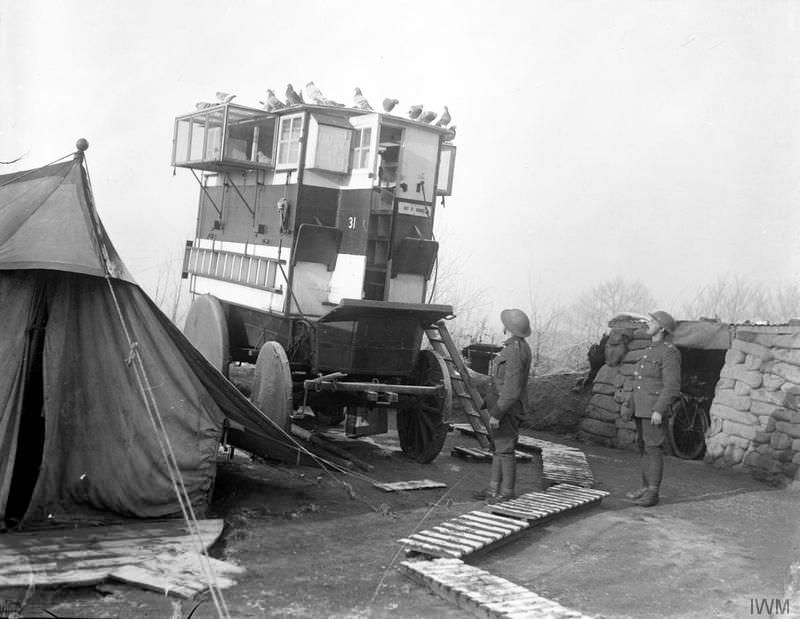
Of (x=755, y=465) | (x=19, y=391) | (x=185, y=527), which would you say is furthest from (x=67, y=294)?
(x=755, y=465)

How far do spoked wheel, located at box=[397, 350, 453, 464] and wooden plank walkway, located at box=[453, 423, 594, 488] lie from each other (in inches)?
50.7

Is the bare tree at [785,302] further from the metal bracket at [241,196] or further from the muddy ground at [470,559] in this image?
the metal bracket at [241,196]

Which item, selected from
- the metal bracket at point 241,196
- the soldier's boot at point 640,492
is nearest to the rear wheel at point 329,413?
the metal bracket at point 241,196

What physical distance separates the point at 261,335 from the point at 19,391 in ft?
13.4

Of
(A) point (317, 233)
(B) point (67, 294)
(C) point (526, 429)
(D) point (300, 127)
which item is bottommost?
(C) point (526, 429)

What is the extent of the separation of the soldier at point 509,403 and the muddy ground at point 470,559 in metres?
0.39

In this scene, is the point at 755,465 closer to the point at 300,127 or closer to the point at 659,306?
the point at 300,127

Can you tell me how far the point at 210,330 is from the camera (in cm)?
1077

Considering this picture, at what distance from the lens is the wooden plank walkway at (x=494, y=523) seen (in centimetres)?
653

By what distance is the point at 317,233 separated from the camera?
998 centimetres

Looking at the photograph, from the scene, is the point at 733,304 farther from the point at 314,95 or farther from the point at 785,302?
the point at 314,95

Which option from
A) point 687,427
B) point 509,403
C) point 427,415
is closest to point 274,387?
point 427,415

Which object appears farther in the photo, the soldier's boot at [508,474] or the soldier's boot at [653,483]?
the soldier's boot at [653,483]

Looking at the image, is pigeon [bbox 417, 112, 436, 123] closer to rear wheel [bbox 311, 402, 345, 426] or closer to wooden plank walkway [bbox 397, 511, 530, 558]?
rear wheel [bbox 311, 402, 345, 426]
